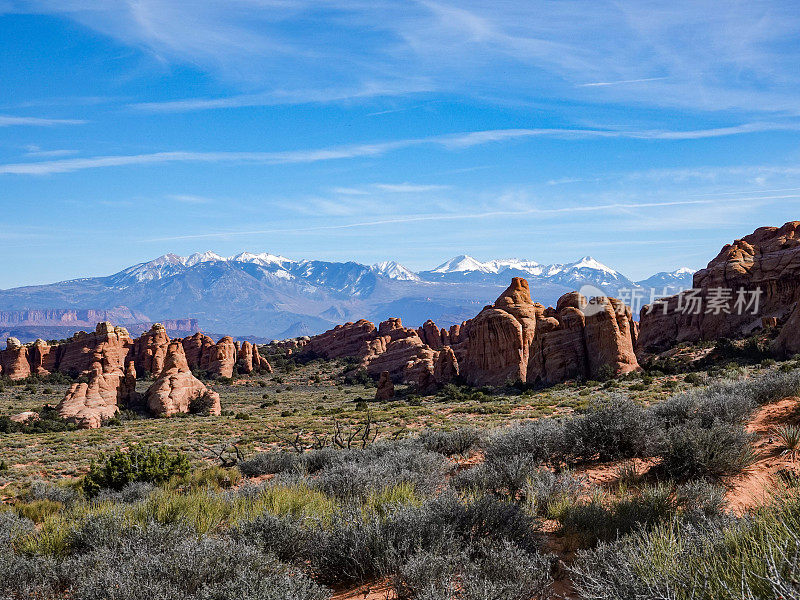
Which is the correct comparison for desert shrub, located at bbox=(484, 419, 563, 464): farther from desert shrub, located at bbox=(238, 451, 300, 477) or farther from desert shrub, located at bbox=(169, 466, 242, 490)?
desert shrub, located at bbox=(169, 466, 242, 490)

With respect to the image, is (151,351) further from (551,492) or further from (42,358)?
(551,492)

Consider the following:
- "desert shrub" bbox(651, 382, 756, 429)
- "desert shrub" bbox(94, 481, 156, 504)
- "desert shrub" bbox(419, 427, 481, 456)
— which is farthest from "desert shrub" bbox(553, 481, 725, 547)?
"desert shrub" bbox(94, 481, 156, 504)

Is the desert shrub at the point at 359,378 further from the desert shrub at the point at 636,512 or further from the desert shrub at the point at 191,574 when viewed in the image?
the desert shrub at the point at 191,574

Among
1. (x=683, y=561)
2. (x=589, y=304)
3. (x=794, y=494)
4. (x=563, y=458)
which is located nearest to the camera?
(x=683, y=561)

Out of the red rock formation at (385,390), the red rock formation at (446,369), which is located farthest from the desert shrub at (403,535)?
the red rock formation at (446,369)

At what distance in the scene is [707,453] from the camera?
323 inches

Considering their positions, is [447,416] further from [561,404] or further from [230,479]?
[230,479]

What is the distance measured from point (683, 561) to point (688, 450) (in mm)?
4776

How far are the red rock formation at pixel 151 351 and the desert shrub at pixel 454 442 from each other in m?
81.3

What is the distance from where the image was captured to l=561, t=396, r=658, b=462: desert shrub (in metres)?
10.6

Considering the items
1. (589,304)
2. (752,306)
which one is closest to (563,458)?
(589,304)

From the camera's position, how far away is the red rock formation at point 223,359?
299 feet

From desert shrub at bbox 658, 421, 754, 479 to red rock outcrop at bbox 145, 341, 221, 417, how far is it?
1773 inches

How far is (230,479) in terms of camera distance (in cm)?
1517
